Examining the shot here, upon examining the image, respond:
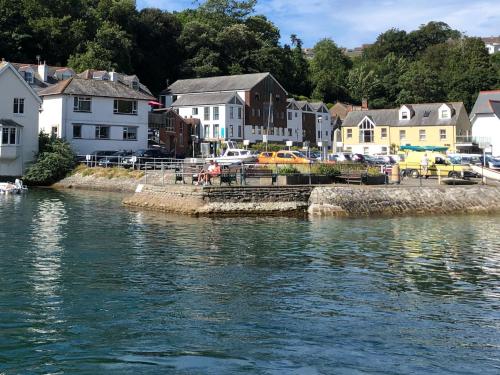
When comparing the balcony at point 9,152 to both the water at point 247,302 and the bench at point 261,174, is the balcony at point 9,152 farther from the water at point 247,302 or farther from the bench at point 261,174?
the water at point 247,302

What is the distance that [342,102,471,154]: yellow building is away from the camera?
83.8 meters

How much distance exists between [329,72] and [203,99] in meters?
48.7

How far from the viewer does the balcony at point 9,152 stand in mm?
53969

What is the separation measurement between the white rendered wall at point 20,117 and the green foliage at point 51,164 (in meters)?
1.22

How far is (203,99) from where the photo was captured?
8806cm

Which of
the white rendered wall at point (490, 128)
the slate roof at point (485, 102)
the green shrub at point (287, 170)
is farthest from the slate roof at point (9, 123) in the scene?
the slate roof at point (485, 102)

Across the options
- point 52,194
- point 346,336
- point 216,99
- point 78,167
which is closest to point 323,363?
point 346,336

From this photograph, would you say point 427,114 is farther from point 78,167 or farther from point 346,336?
point 346,336

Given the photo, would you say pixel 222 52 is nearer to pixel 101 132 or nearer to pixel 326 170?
pixel 101 132

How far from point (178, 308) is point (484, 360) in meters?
6.67

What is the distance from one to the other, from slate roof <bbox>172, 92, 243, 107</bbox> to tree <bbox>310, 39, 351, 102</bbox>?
131 ft

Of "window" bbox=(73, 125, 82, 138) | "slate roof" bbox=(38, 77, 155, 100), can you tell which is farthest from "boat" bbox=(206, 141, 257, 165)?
"window" bbox=(73, 125, 82, 138)

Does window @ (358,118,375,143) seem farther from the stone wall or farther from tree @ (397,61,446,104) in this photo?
the stone wall

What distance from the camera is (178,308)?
541 inches
